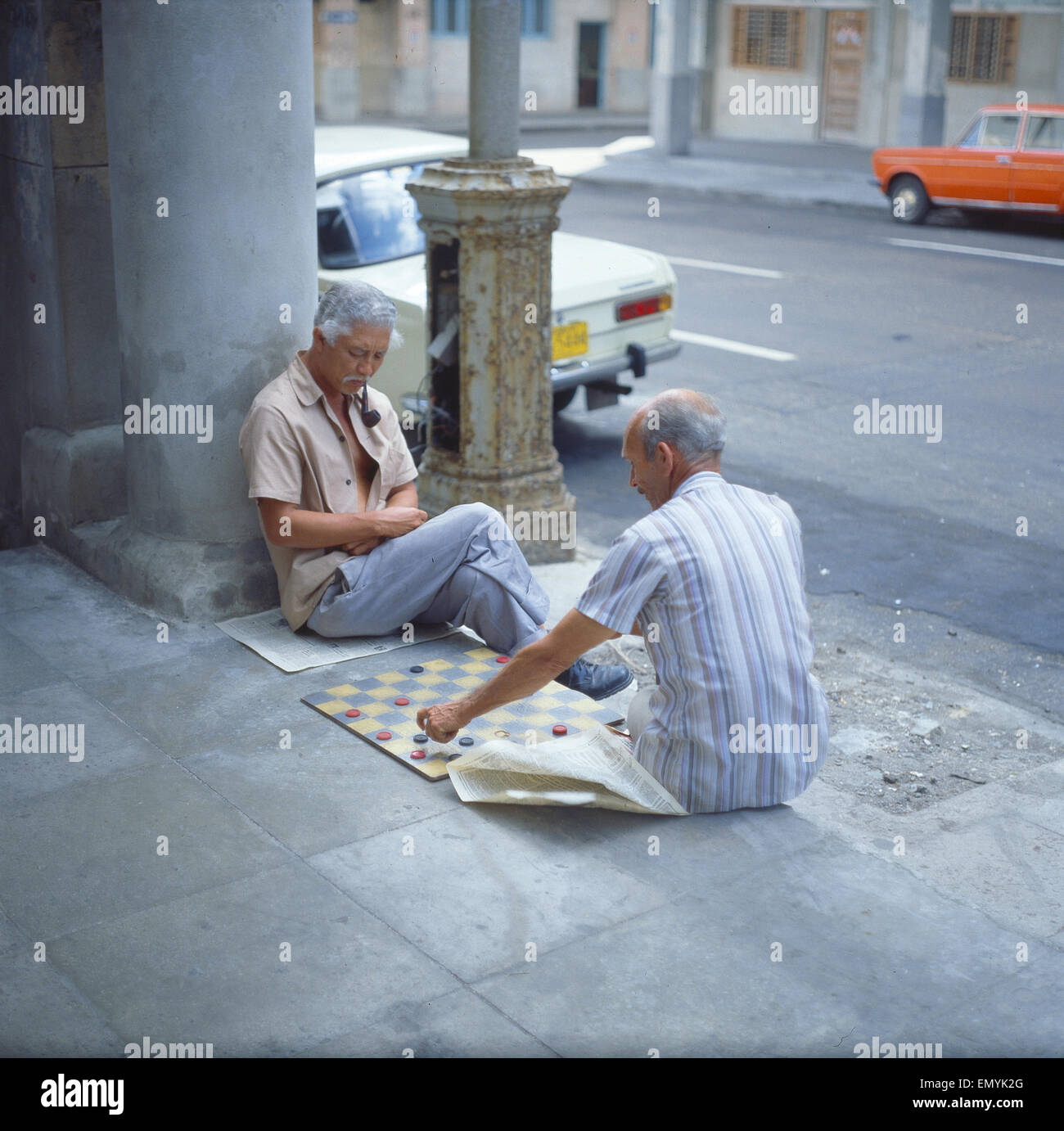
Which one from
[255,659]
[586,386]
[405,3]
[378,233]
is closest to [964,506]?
[586,386]

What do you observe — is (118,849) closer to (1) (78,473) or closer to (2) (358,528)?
(2) (358,528)

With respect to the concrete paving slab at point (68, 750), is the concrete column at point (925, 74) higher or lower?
higher

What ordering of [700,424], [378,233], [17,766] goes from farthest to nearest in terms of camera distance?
[378,233], [17,766], [700,424]

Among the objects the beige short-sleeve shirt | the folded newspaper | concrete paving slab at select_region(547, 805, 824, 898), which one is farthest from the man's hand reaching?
the beige short-sleeve shirt

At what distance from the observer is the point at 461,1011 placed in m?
3.24

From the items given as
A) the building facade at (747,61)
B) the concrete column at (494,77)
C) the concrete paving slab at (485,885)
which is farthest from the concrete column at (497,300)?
the building facade at (747,61)

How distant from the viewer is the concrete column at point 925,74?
2194 cm

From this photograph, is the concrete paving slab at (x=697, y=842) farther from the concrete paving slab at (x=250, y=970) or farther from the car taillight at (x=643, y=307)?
the car taillight at (x=643, y=307)

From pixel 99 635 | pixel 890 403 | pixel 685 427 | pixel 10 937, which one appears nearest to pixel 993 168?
pixel 890 403

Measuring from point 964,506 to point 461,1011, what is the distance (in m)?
5.59

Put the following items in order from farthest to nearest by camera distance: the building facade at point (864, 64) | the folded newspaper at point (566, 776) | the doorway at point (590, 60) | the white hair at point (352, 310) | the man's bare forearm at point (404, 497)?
the doorway at point (590, 60)
the building facade at point (864, 64)
the man's bare forearm at point (404, 497)
the white hair at point (352, 310)
the folded newspaper at point (566, 776)

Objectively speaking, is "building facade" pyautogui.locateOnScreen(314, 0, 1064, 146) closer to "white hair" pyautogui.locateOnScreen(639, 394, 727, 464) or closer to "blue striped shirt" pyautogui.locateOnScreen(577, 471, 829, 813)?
"white hair" pyautogui.locateOnScreen(639, 394, 727, 464)

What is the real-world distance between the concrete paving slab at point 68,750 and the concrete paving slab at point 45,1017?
85 centimetres
